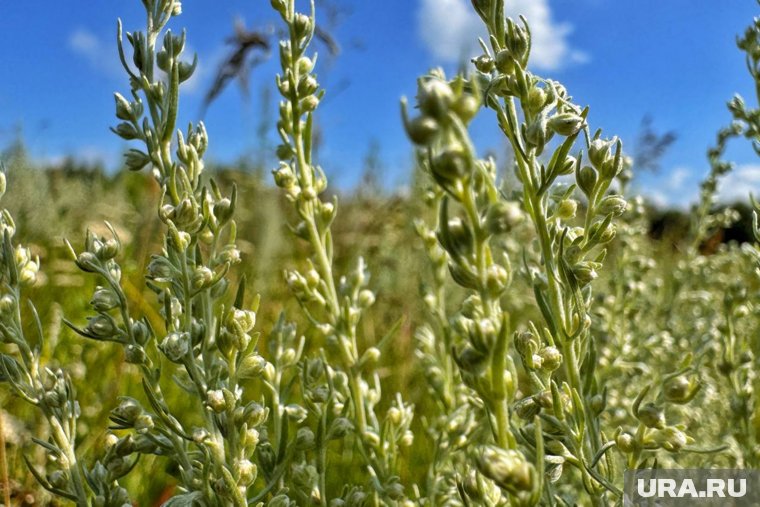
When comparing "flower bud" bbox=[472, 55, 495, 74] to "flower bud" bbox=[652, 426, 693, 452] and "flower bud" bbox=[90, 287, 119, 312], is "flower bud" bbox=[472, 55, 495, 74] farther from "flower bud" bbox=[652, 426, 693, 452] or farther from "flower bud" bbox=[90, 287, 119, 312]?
"flower bud" bbox=[90, 287, 119, 312]

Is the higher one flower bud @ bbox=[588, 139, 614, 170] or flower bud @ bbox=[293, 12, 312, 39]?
flower bud @ bbox=[293, 12, 312, 39]

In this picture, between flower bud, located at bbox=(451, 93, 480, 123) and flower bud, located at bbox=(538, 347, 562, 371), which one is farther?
flower bud, located at bbox=(538, 347, 562, 371)

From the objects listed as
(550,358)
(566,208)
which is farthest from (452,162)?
(566,208)

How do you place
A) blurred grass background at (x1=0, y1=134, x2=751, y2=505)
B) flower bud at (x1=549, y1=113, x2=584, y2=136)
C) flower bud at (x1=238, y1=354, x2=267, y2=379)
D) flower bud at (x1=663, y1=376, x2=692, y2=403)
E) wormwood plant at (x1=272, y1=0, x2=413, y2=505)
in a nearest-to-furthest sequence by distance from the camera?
flower bud at (x1=663, y1=376, x2=692, y2=403) < flower bud at (x1=549, y1=113, x2=584, y2=136) < flower bud at (x1=238, y1=354, x2=267, y2=379) < wormwood plant at (x1=272, y1=0, x2=413, y2=505) < blurred grass background at (x1=0, y1=134, x2=751, y2=505)

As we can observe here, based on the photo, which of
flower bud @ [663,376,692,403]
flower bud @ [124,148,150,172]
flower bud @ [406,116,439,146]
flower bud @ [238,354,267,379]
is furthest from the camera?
flower bud @ [124,148,150,172]

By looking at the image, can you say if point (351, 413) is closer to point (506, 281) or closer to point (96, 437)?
point (506, 281)

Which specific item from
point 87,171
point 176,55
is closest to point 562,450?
point 176,55

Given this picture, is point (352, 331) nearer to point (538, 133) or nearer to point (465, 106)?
point (538, 133)

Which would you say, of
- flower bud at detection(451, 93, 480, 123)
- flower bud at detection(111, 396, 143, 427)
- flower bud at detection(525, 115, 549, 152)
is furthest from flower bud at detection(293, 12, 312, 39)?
flower bud at detection(451, 93, 480, 123)

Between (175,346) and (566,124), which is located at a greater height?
(566,124)

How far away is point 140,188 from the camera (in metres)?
8.60

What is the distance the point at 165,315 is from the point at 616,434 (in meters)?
0.87

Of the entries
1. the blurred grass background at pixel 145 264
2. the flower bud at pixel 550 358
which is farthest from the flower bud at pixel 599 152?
the blurred grass background at pixel 145 264

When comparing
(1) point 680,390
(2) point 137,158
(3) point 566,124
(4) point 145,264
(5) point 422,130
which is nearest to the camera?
(5) point 422,130
